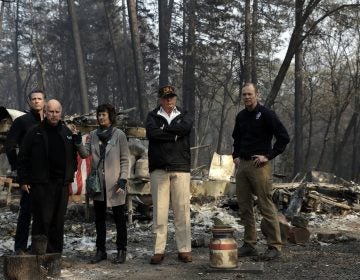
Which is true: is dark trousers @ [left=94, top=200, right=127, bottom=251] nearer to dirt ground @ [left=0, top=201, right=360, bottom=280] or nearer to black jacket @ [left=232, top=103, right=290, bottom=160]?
dirt ground @ [left=0, top=201, right=360, bottom=280]

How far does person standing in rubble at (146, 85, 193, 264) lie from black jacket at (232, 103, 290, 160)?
777 millimetres

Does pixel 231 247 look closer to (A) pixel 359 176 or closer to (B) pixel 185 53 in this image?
(B) pixel 185 53

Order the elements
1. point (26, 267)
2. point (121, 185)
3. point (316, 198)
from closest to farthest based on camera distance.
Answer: point (26, 267) → point (121, 185) → point (316, 198)

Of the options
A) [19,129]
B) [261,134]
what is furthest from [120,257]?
[261,134]

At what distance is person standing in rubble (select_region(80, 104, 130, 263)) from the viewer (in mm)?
6270

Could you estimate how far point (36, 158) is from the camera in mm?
5715

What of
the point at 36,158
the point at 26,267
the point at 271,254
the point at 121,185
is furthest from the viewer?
the point at 271,254

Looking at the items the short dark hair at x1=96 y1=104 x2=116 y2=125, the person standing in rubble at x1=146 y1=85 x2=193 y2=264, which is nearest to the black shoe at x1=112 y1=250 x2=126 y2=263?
the person standing in rubble at x1=146 y1=85 x2=193 y2=264

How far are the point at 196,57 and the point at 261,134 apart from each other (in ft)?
79.3

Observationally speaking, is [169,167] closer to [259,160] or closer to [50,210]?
[259,160]

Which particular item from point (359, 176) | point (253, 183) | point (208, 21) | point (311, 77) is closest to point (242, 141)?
point (253, 183)

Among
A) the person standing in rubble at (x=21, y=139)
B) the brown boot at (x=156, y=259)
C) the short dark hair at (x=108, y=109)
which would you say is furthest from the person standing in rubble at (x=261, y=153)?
the person standing in rubble at (x=21, y=139)

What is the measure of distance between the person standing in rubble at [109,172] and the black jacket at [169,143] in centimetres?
41

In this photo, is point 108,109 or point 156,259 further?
point 108,109
